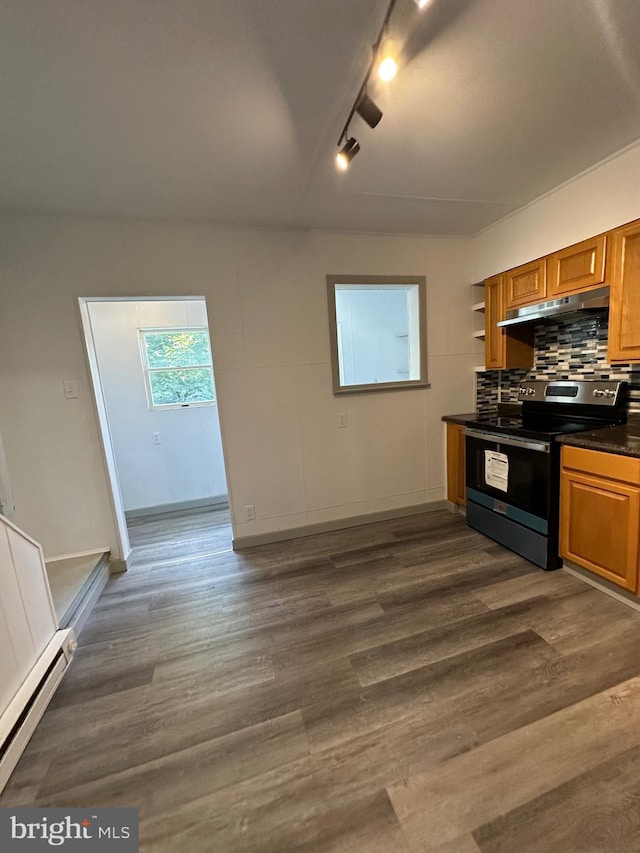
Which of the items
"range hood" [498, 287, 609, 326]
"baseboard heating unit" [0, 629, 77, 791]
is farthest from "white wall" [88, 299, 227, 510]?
"range hood" [498, 287, 609, 326]

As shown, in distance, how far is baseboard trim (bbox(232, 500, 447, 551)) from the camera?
2842mm

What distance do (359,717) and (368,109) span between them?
2469 millimetres

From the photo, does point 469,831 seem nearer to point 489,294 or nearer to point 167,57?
point 167,57

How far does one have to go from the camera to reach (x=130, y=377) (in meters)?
3.70

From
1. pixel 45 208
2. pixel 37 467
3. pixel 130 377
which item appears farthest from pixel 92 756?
pixel 130 377

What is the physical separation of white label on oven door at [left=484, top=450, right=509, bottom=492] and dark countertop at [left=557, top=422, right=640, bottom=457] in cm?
47

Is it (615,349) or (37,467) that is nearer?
(615,349)

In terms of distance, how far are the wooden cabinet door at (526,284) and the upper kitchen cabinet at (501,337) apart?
7 centimetres

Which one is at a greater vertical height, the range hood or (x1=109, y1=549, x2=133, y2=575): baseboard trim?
the range hood

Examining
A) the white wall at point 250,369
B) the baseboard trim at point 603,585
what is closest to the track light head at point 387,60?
the white wall at point 250,369

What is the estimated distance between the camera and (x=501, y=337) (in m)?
2.87

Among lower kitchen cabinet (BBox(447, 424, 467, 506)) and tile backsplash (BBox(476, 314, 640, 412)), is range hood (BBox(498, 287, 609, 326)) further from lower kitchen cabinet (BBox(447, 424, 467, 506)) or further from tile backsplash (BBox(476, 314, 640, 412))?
lower kitchen cabinet (BBox(447, 424, 467, 506))

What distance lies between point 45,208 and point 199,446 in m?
2.50

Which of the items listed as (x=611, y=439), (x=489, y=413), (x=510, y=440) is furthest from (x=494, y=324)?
(x=611, y=439)
